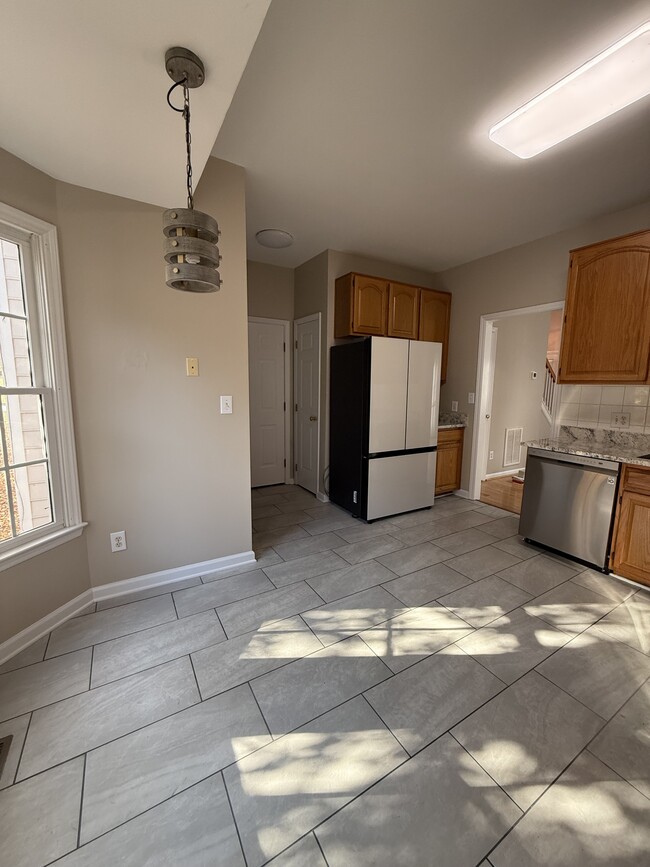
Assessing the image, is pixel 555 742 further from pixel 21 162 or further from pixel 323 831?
pixel 21 162

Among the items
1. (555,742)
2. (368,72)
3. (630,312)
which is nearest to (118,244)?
(368,72)

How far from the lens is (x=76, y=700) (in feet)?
4.81

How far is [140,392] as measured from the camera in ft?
7.01

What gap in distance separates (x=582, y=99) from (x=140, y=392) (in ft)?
9.19

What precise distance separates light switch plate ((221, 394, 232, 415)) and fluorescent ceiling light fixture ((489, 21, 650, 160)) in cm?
221

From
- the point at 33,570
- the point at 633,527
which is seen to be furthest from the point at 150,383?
the point at 633,527

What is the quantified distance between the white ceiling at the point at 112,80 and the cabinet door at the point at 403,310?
2323mm

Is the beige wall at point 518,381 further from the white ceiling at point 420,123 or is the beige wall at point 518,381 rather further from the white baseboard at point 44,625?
the white baseboard at point 44,625

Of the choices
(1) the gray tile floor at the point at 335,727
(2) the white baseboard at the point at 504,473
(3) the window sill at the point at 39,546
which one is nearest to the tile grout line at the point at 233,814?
(1) the gray tile floor at the point at 335,727

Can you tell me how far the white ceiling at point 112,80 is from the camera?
1016mm

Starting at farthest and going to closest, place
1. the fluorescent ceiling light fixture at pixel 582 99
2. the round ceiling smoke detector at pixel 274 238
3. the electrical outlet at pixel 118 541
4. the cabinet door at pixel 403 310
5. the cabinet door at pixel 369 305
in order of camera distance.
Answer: the cabinet door at pixel 403 310, the cabinet door at pixel 369 305, the round ceiling smoke detector at pixel 274 238, the electrical outlet at pixel 118 541, the fluorescent ceiling light fixture at pixel 582 99

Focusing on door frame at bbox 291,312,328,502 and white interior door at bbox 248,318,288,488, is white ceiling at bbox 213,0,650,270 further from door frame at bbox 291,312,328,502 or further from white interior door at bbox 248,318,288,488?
white interior door at bbox 248,318,288,488

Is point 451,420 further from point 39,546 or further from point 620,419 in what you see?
point 39,546

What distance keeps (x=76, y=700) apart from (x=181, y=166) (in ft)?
8.29
